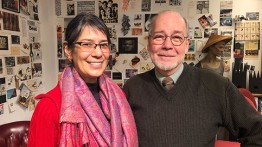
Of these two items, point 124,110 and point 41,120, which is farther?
point 124,110

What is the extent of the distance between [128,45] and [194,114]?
5.59 ft

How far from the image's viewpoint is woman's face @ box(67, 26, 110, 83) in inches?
42.1

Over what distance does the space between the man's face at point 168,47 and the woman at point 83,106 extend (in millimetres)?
288

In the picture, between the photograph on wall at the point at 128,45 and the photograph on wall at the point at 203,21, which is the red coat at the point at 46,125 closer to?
the photograph on wall at the point at 128,45

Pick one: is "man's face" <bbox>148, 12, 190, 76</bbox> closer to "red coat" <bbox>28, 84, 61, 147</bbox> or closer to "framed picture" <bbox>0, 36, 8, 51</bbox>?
"red coat" <bbox>28, 84, 61, 147</bbox>

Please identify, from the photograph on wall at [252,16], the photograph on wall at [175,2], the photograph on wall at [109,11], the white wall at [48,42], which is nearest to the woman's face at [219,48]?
the photograph on wall at [252,16]

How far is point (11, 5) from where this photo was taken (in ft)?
6.92

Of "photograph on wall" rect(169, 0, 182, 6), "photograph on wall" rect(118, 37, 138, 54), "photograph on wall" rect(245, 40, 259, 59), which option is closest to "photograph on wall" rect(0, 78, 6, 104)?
"photograph on wall" rect(118, 37, 138, 54)

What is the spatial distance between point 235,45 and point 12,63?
2147mm

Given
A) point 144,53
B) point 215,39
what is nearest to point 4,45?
point 144,53

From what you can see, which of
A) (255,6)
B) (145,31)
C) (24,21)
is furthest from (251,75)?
(24,21)

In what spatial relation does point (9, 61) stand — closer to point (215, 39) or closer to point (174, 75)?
point (174, 75)

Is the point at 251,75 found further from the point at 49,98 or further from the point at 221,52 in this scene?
the point at 49,98

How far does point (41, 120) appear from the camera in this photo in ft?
3.22
